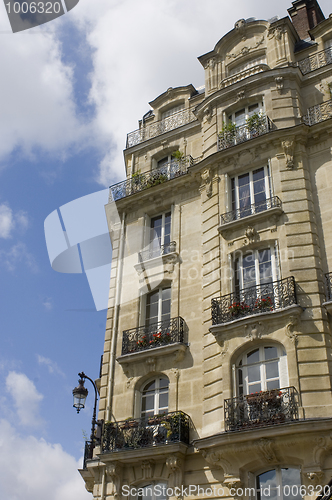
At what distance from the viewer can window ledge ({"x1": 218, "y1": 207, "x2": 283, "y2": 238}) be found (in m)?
16.5

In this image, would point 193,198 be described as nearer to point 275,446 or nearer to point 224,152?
point 224,152

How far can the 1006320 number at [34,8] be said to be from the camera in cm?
1179

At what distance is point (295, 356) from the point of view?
13.9 m

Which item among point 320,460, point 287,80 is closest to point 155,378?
point 320,460

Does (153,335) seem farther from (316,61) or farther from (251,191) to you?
(316,61)

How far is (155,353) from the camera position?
16.7m

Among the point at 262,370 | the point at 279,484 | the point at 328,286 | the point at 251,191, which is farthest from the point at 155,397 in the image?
the point at 251,191

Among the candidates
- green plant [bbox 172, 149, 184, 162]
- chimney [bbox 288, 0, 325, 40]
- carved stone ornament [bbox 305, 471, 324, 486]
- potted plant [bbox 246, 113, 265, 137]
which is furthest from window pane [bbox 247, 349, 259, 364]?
chimney [bbox 288, 0, 325, 40]

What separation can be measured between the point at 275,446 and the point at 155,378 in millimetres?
4905

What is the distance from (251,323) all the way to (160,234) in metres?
6.27

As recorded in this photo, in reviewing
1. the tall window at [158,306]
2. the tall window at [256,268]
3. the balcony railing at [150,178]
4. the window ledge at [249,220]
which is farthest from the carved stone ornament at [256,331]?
the balcony railing at [150,178]

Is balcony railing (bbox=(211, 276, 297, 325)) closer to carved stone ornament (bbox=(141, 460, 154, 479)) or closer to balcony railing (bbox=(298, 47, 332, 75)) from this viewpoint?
carved stone ornament (bbox=(141, 460, 154, 479))

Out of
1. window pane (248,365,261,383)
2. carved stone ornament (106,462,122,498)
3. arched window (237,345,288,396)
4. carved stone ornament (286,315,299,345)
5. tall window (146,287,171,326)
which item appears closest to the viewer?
arched window (237,345,288,396)

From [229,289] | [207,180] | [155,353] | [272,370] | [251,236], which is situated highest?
[207,180]
